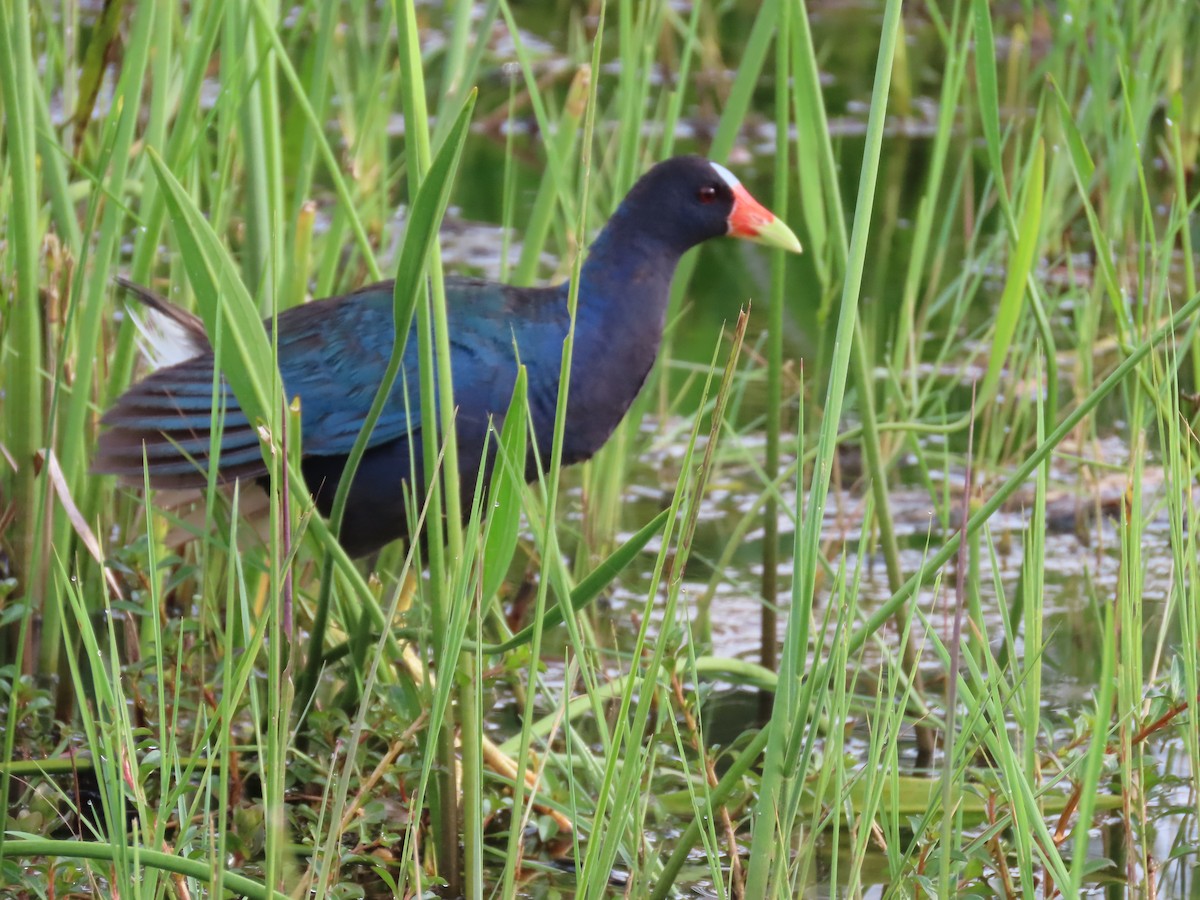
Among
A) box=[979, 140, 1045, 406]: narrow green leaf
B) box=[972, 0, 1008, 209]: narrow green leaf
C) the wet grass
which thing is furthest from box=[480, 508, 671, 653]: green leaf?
box=[979, 140, 1045, 406]: narrow green leaf

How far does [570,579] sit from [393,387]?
0.34 meters

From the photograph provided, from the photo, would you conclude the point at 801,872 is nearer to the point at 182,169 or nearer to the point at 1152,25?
the point at 182,169

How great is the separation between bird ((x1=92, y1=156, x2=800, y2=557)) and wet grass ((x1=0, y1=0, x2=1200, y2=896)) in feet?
0.26

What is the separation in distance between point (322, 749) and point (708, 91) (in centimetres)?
363

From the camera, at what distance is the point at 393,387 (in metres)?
2.04

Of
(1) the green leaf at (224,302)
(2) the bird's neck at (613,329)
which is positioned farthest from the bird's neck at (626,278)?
(1) the green leaf at (224,302)

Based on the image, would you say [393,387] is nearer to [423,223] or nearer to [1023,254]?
[1023,254]

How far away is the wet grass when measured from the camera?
3.69 feet

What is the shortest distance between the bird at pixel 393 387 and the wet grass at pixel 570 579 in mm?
78

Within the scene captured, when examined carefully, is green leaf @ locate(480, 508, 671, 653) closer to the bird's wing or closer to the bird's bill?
the bird's wing

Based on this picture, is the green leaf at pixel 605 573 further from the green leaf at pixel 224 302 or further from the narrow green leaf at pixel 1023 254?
the narrow green leaf at pixel 1023 254

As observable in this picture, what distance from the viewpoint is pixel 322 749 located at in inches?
63.9

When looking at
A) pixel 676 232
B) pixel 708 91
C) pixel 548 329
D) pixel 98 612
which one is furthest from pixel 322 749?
pixel 708 91

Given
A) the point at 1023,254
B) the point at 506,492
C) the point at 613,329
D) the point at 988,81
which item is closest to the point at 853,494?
the point at 613,329
